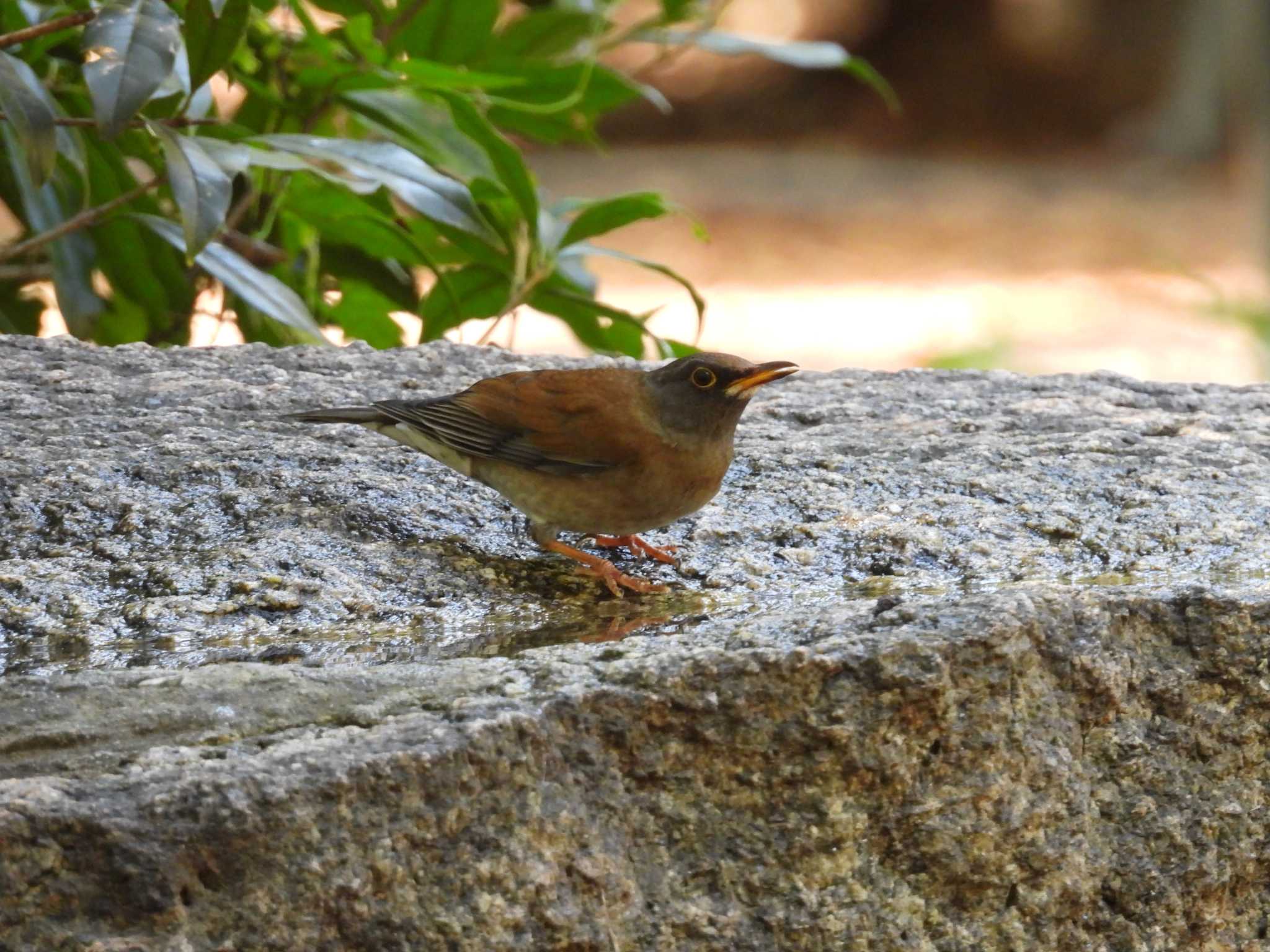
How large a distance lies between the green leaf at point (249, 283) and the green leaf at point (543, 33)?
1685mm

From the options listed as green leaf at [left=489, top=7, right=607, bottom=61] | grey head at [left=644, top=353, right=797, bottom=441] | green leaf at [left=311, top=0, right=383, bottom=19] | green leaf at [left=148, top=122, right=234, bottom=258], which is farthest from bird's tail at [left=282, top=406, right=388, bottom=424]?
green leaf at [left=489, top=7, right=607, bottom=61]

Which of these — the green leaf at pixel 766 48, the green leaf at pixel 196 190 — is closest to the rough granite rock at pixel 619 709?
the green leaf at pixel 196 190

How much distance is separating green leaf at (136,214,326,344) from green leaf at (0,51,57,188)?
26.6 inches

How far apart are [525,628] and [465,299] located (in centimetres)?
251

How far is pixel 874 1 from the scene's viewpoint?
706 inches

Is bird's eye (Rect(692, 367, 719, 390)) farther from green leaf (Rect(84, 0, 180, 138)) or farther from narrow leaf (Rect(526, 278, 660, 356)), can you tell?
narrow leaf (Rect(526, 278, 660, 356))

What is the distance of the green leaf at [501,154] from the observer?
14.9 ft

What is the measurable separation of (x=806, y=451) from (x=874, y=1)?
15281mm

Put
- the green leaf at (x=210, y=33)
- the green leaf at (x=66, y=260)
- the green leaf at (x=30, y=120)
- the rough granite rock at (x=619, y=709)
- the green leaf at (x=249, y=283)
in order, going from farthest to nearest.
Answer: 1. the green leaf at (x=66, y=260)
2. the green leaf at (x=249, y=283)
3. the green leaf at (x=210, y=33)
4. the green leaf at (x=30, y=120)
5. the rough granite rock at (x=619, y=709)

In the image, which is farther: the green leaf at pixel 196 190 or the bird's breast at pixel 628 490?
the green leaf at pixel 196 190

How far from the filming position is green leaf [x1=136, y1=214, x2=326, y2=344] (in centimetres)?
423

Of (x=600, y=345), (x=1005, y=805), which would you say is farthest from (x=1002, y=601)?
(x=600, y=345)

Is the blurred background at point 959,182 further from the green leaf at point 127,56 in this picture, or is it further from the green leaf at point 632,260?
the green leaf at point 127,56

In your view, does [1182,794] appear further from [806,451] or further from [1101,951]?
[806,451]
